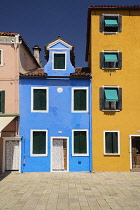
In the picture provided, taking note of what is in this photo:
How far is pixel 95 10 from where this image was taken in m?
19.7

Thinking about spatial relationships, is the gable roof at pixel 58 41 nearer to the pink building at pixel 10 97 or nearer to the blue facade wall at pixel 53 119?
the pink building at pixel 10 97

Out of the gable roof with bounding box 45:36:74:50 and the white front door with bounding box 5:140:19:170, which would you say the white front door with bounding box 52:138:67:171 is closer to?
the white front door with bounding box 5:140:19:170

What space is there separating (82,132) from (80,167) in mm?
2810

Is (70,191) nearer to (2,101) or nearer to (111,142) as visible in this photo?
(111,142)

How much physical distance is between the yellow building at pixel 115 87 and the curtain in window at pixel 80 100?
83 centimetres

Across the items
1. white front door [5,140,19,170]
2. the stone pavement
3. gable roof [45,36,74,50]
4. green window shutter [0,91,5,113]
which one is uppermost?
→ gable roof [45,36,74,50]

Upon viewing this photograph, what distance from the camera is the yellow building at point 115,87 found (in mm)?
18516

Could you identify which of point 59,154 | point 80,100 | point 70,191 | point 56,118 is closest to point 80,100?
point 80,100

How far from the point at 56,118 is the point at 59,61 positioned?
4.84 meters

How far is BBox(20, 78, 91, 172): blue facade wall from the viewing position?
18.5m

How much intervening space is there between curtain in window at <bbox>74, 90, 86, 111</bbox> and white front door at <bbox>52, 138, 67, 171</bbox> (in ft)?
9.88

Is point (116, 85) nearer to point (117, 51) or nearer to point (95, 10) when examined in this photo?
point (117, 51)

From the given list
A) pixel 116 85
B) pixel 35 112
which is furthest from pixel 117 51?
pixel 35 112

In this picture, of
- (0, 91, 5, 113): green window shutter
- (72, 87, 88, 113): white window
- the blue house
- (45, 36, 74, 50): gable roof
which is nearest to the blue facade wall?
the blue house
